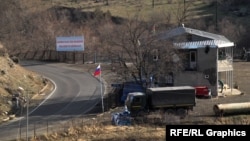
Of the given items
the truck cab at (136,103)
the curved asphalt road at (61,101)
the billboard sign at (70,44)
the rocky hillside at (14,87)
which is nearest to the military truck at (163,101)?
the truck cab at (136,103)

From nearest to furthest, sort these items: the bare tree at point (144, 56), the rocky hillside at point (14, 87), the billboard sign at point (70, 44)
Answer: the rocky hillside at point (14, 87)
the bare tree at point (144, 56)
the billboard sign at point (70, 44)

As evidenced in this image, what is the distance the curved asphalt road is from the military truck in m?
5.61

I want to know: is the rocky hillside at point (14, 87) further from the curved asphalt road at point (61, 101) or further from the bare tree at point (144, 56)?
the bare tree at point (144, 56)

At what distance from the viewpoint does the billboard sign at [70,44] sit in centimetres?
7344

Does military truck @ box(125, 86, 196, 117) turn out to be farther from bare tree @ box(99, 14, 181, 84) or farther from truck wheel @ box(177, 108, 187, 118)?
bare tree @ box(99, 14, 181, 84)

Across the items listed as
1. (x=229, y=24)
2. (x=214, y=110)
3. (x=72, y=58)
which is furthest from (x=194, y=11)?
(x=214, y=110)

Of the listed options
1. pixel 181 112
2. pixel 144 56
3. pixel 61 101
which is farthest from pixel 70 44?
pixel 181 112

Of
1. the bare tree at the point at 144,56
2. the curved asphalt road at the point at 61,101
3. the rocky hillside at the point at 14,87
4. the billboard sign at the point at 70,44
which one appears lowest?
the curved asphalt road at the point at 61,101

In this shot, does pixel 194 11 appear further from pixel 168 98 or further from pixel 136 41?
pixel 168 98

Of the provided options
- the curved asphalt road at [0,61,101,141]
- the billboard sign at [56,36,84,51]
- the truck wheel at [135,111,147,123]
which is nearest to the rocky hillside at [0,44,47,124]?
the curved asphalt road at [0,61,101,141]

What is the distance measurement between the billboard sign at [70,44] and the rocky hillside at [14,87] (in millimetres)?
19391

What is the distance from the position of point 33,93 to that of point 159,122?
1810cm

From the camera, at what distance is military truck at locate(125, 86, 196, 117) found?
3447 centimetres

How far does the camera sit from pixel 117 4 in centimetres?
11275
